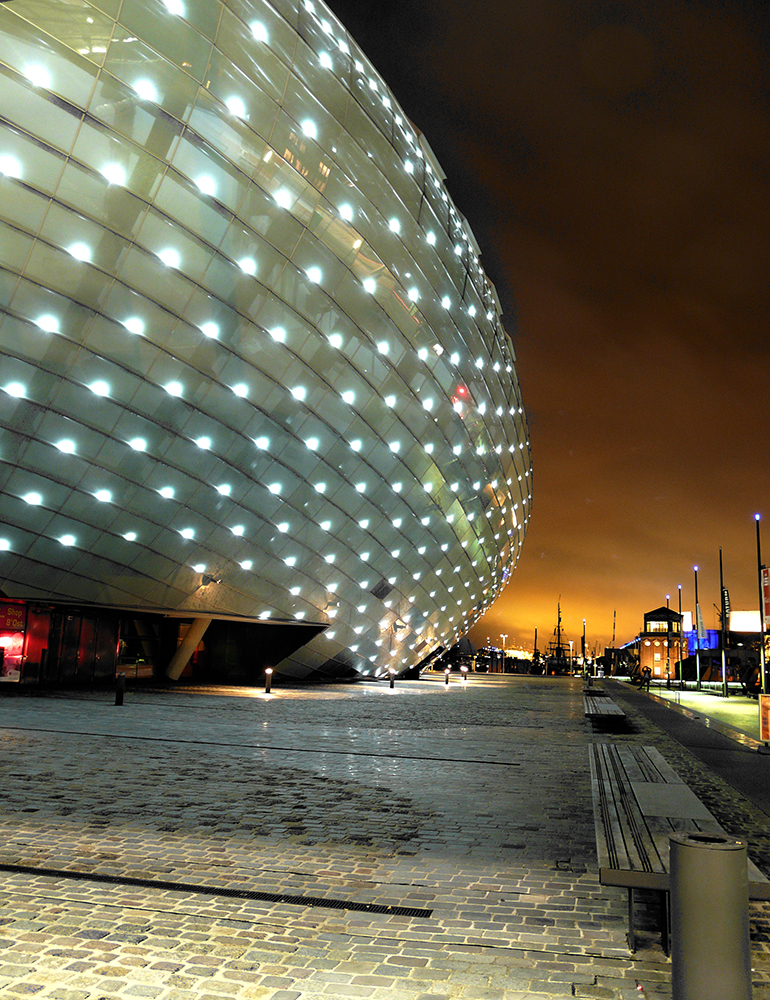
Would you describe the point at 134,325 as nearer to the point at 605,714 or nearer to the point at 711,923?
the point at 605,714

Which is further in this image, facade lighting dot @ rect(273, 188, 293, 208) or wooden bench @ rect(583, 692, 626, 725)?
facade lighting dot @ rect(273, 188, 293, 208)

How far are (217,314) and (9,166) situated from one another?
231 inches

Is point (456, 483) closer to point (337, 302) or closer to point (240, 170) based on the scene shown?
point (337, 302)

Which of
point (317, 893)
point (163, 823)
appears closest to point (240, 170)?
point (163, 823)

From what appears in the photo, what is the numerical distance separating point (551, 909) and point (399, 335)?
2286cm

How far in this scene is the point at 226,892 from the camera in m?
5.14

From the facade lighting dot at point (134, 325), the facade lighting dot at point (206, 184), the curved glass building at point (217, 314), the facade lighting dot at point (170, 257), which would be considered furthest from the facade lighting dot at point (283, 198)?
the facade lighting dot at point (134, 325)

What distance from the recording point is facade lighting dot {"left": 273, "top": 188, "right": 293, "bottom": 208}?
19.4 meters

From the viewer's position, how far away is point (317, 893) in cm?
521

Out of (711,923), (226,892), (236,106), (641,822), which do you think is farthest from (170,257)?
(711,923)

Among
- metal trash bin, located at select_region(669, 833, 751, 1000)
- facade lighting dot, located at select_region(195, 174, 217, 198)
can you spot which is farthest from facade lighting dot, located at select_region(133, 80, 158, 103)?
metal trash bin, located at select_region(669, 833, 751, 1000)

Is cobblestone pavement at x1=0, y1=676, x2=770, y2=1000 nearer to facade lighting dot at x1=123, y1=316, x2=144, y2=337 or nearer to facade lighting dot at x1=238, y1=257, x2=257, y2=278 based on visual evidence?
facade lighting dot at x1=123, y1=316, x2=144, y2=337

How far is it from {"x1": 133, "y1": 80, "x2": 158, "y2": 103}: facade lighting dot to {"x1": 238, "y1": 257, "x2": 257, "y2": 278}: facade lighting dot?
4.30m

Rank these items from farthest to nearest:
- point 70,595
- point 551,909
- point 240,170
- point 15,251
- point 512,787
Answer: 1. point 70,595
2. point 240,170
3. point 15,251
4. point 512,787
5. point 551,909
